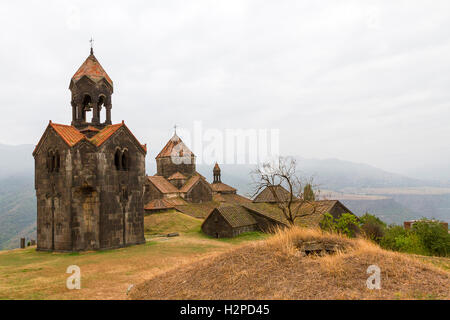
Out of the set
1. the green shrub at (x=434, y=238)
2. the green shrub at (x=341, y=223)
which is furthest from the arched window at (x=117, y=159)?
the green shrub at (x=434, y=238)

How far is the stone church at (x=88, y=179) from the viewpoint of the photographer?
21469 mm

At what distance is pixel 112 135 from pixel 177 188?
28.3m

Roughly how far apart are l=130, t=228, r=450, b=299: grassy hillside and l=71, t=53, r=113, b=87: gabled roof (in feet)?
63.9

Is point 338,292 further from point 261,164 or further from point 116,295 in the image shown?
point 261,164

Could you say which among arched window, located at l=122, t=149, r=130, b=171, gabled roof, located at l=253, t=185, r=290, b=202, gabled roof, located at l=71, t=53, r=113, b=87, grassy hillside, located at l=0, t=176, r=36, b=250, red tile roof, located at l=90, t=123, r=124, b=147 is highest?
gabled roof, located at l=71, t=53, r=113, b=87

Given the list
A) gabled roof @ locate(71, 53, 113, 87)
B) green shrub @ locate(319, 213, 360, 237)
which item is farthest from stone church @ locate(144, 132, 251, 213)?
green shrub @ locate(319, 213, 360, 237)

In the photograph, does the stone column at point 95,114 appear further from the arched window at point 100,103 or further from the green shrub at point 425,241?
the green shrub at point 425,241

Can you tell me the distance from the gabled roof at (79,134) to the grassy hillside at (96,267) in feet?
26.1

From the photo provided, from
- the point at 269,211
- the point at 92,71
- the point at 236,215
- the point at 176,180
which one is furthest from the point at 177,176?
the point at 92,71

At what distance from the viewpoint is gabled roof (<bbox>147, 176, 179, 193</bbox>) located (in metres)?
48.1

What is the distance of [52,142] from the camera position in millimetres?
22672

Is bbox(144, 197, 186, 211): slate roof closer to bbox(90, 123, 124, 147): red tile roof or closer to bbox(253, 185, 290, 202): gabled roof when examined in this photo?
bbox(253, 185, 290, 202): gabled roof
